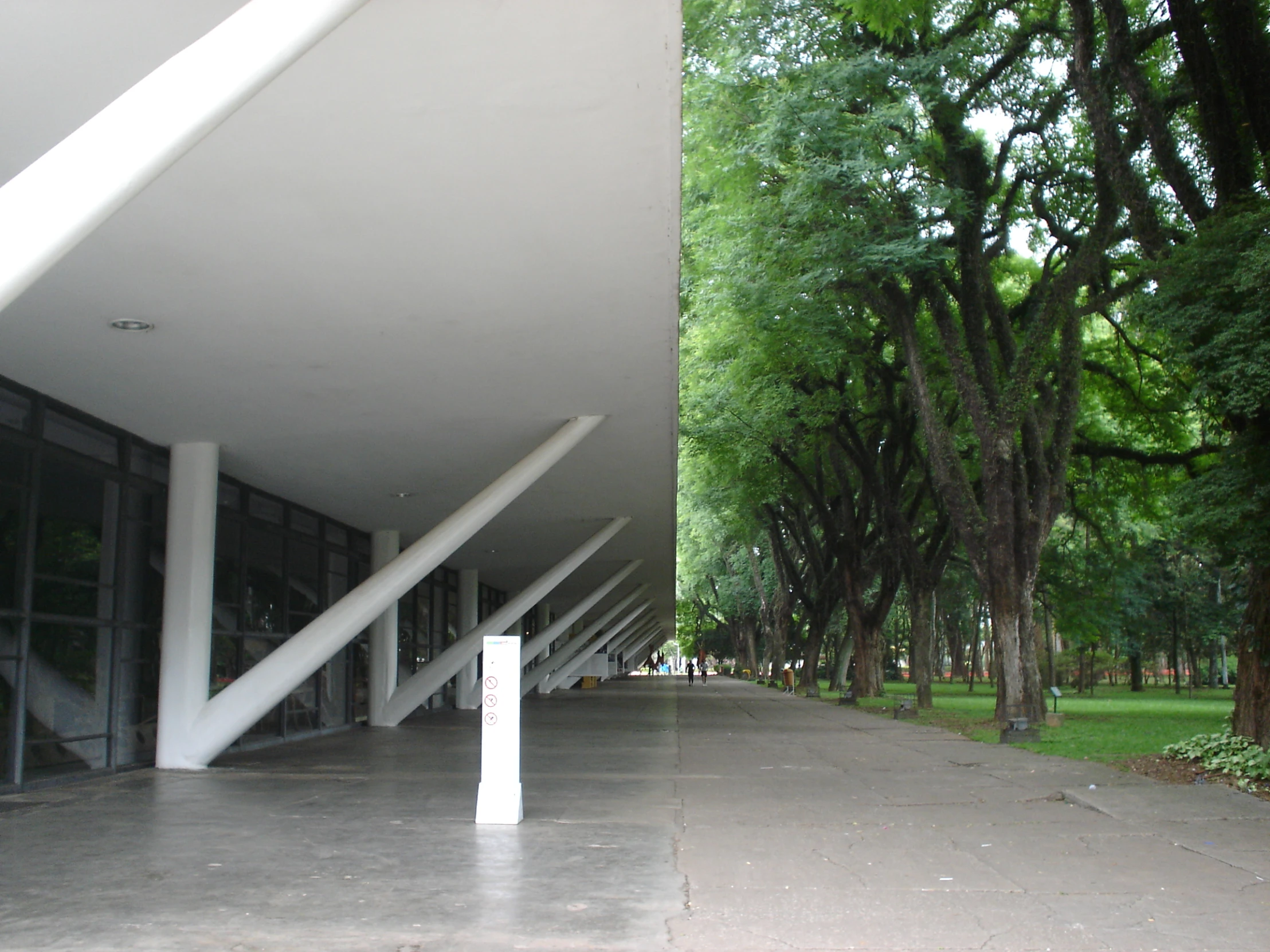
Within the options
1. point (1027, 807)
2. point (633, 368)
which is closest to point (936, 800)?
point (1027, 807)

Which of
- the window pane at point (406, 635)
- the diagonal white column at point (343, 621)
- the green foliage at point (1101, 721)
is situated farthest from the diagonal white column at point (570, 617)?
the diagonal white column at point (343, 621)

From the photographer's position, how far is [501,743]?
29.0 ft

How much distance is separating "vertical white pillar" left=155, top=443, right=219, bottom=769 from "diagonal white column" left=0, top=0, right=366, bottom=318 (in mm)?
9344

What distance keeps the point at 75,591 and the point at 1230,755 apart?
40.4 ft

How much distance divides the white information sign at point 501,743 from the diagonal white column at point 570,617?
17.3 m

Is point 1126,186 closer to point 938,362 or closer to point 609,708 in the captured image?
point 938,362

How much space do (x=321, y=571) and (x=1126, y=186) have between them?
1401 cm

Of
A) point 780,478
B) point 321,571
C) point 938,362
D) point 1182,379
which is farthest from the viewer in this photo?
point 780,478

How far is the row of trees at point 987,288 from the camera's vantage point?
11.5 m

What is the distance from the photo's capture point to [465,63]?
555cm

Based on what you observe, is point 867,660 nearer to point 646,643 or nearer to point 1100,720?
point 1100,720

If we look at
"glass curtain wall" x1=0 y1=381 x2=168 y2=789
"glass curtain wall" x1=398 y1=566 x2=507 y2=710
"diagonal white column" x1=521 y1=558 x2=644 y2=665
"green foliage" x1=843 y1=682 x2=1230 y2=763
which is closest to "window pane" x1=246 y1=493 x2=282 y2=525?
"glass curtain wall" x1=0 y1=381 x2=168 y2=789

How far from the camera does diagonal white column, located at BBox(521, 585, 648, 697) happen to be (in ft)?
97.7

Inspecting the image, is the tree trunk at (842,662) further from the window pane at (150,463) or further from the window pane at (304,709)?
the window pane at (150,463)
